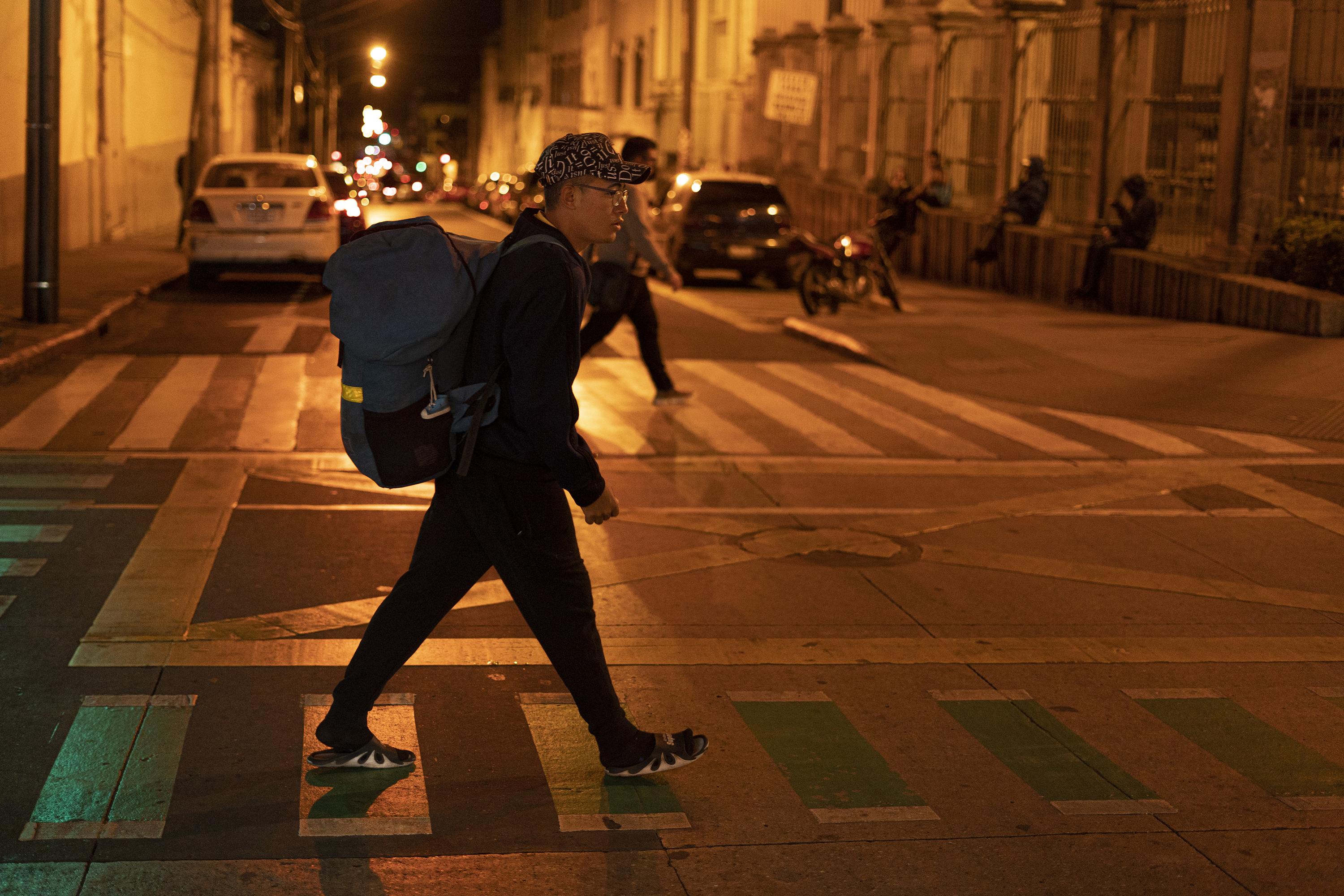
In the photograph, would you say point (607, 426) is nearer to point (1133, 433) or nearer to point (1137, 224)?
point (1133, 433)

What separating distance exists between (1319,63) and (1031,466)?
30.4 ft

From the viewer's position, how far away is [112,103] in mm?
30656

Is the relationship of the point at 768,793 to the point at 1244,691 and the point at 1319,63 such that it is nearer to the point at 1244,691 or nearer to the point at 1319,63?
the point at 1244,691

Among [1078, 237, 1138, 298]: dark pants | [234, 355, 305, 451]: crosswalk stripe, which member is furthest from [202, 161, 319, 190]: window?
[1078, 237, 1138, 298]: dark pants

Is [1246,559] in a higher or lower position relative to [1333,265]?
lower

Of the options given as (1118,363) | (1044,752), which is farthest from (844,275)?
(1044,752)

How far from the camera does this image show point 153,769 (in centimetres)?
500

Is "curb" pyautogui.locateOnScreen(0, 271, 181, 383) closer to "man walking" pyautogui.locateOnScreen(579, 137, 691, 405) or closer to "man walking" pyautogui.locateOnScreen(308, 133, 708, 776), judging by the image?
"man walking" pyautogui.locateOnScreen(579, 137, 691, 405)

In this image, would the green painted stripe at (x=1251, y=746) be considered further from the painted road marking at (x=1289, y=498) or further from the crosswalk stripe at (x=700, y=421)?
the crosswalk stripe at (x=700, y=421)

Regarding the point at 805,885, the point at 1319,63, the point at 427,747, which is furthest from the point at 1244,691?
the point at 1319,63

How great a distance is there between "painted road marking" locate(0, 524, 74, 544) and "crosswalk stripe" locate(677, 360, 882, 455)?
4935 millimetres

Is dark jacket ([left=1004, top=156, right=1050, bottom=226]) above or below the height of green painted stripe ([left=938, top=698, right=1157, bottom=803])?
above

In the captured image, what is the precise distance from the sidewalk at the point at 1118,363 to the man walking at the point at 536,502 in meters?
8.43

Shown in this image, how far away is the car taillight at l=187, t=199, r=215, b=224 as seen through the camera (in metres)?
20.6
